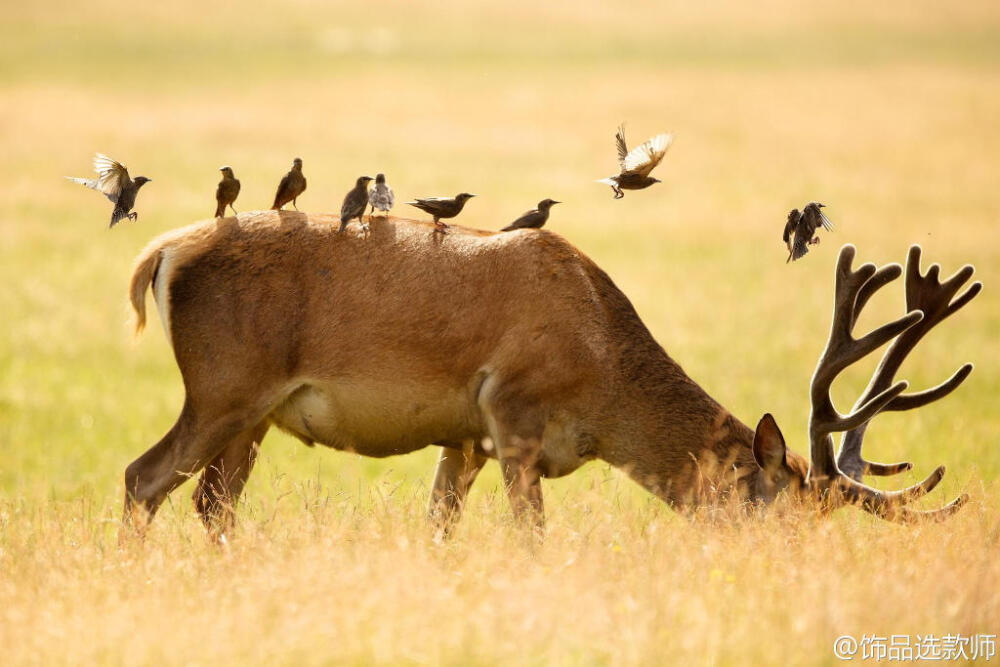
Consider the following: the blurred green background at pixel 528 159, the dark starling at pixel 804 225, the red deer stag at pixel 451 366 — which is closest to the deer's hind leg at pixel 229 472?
the blurred green background at pixel 528 159

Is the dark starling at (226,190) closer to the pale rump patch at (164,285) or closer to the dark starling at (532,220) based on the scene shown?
the pale rump patch at (164,285)

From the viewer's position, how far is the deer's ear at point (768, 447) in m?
6.60

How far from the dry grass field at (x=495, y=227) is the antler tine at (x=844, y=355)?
34 cm

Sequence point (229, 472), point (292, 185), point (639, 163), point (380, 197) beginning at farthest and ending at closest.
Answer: point (639, 163) < point (380, 197) < point (292, 185) < point (229, 472)

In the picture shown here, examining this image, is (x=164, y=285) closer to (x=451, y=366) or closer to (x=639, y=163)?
(x=451, y=366)

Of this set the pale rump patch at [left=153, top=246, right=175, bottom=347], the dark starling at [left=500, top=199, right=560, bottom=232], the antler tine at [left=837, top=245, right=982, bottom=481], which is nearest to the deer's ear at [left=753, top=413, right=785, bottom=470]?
the antler tine at [left=837, top=245, right=982, bottom=481]

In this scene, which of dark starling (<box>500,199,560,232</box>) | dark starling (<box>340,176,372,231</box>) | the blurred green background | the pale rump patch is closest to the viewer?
the pale rump patch

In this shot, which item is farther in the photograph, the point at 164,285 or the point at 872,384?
the point at 872,384

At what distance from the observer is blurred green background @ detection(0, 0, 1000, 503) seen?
513 inches

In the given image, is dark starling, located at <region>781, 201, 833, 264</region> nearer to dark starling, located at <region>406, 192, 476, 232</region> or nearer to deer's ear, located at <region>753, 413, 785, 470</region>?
deer's ear, located at <region>753, 413, 785, 470</region>

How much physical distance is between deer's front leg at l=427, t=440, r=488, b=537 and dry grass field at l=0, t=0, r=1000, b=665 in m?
0.20

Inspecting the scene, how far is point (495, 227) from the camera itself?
74.6 ft

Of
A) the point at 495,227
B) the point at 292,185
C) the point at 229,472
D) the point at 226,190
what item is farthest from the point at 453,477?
the point at 495,227

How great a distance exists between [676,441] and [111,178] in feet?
9.79
